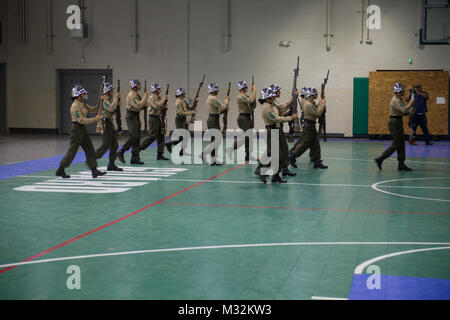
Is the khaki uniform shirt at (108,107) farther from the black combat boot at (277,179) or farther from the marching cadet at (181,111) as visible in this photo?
the black combat boot at (277,179)

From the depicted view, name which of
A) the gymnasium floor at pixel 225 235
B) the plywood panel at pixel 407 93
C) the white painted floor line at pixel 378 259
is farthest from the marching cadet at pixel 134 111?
the plywood panel at pixel 407 93

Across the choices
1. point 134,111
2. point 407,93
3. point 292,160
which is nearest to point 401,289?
point 292,160

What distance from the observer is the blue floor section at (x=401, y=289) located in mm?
6133

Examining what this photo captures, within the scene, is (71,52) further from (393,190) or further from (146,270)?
(146,270)

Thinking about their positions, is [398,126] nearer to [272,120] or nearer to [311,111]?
[311,111]

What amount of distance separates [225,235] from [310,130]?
838cm

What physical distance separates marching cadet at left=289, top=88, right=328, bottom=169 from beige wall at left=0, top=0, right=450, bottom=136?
11973mm

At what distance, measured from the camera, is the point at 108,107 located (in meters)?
15.4

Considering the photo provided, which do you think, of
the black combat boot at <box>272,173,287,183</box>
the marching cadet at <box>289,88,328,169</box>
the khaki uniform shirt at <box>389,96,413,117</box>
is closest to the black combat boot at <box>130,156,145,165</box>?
the marching cadet at <box>289,88,328,169</box>

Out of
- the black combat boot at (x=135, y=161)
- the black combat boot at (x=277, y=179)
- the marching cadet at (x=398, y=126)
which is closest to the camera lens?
the black combat boot at (x=277, y=179)

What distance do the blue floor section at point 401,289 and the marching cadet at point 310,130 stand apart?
9944 mm

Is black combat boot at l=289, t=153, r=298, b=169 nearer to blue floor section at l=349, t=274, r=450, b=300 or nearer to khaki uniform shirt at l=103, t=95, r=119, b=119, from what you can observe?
khaki uniform shirt at l=103, t=95, r=119, b=119
